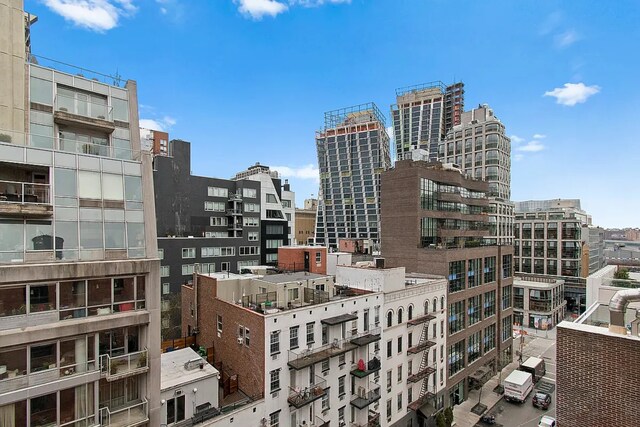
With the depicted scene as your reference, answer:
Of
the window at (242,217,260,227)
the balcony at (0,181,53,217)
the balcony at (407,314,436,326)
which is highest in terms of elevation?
the balcony at (0,181,53,217)

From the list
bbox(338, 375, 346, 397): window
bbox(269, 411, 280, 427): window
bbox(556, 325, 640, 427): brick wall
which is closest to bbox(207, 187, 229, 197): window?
bbox(338, 375, 346, 397): window

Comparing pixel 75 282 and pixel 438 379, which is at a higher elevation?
pixel 75 282

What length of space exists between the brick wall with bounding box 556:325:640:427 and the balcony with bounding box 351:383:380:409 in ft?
58.9

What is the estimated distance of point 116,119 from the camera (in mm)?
19109

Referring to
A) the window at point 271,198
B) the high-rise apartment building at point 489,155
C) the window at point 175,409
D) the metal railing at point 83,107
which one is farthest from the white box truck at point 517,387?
the window at point 271,198

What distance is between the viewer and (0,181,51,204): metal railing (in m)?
13.9

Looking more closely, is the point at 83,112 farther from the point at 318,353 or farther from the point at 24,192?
the point at 318,353

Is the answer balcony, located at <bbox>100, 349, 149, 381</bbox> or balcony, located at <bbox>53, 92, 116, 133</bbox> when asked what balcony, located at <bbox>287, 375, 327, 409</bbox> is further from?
balcony, located at <bbox>53, 92, 116, 133</bbox>

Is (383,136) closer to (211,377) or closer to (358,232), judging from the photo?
(358,232)

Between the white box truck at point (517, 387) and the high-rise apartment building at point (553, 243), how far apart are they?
182ft

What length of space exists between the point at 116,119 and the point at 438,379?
41.5 meters

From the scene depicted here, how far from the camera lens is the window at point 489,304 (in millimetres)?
48125

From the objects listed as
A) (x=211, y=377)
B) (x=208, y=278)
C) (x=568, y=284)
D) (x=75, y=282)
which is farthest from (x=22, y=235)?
(x=568, y=284)

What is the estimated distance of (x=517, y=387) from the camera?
139ft
